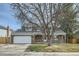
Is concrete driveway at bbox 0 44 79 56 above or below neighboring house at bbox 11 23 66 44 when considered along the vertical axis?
below

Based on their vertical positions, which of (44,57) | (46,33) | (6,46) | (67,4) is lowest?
(44,57)

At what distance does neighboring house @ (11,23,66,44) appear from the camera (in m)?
3.13

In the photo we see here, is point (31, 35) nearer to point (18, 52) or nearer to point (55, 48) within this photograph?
point (18, 52)

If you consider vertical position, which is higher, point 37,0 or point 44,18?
point 37,0

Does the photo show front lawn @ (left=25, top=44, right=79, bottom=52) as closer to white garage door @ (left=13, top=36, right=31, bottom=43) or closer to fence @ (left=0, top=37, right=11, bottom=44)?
white garage door @ (left=13, top=36, right=31, bottom=43)

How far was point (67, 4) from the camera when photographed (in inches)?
123

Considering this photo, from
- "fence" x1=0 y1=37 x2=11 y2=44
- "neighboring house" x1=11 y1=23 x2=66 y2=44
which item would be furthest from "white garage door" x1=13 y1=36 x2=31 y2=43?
"fence" x1=0 y1=37 x2=11 y2=44

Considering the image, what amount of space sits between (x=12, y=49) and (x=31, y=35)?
0.40m

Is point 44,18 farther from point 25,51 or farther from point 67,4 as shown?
point 25,51

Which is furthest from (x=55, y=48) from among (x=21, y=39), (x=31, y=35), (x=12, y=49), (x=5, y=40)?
(x=5, y=40)

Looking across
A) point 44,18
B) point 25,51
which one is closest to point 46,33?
point 44,18

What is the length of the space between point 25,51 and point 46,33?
475 millimetres

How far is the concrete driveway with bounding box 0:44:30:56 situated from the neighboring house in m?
0.09

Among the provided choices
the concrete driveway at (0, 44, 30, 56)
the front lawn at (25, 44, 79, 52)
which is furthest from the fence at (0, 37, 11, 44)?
the front lawn at (25, 44, 79, 52)
